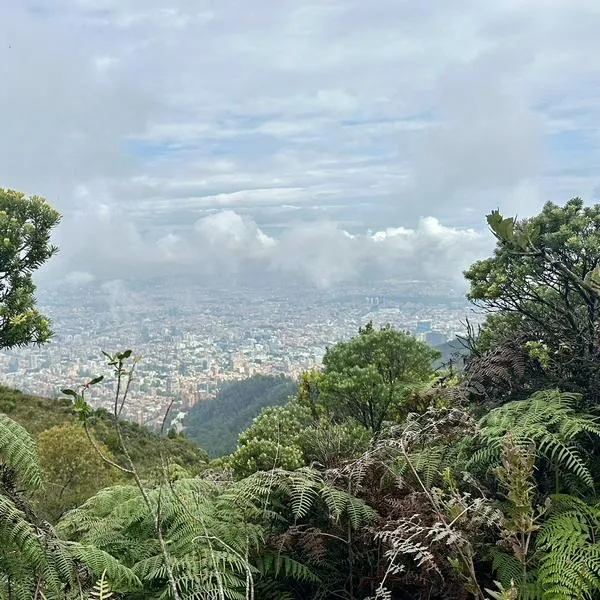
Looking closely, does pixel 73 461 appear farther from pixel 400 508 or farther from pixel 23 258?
pixel 400 508

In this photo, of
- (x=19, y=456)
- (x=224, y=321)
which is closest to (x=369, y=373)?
(x=19, y=456)

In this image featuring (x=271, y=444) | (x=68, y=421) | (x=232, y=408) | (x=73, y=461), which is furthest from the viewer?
(x=232, y=408)

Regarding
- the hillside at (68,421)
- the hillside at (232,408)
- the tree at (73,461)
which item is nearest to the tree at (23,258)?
the tree at (73,461)

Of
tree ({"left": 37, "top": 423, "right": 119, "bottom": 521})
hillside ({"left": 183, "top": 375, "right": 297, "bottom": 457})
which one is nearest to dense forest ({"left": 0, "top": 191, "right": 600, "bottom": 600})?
tree ({"left": 37, "top": 423, "right": 119, "bottom": 521})

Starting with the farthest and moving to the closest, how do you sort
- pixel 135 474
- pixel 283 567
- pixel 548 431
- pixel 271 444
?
pixel 271 444, pixel 283 567, pixel 548 431, pixel 135 474

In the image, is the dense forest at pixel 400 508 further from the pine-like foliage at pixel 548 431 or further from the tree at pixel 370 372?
the tree at pixel 370 372

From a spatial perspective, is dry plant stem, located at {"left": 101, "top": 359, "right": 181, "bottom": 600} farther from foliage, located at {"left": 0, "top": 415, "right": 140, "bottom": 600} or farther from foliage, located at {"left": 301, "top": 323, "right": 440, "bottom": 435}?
foliage, located at {"left": 301, "top": 323, "right": 440, "bottom": 435}

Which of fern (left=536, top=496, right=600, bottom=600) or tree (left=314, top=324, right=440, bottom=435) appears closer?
fern (left=536, top=496, right=600, bottom=600)
